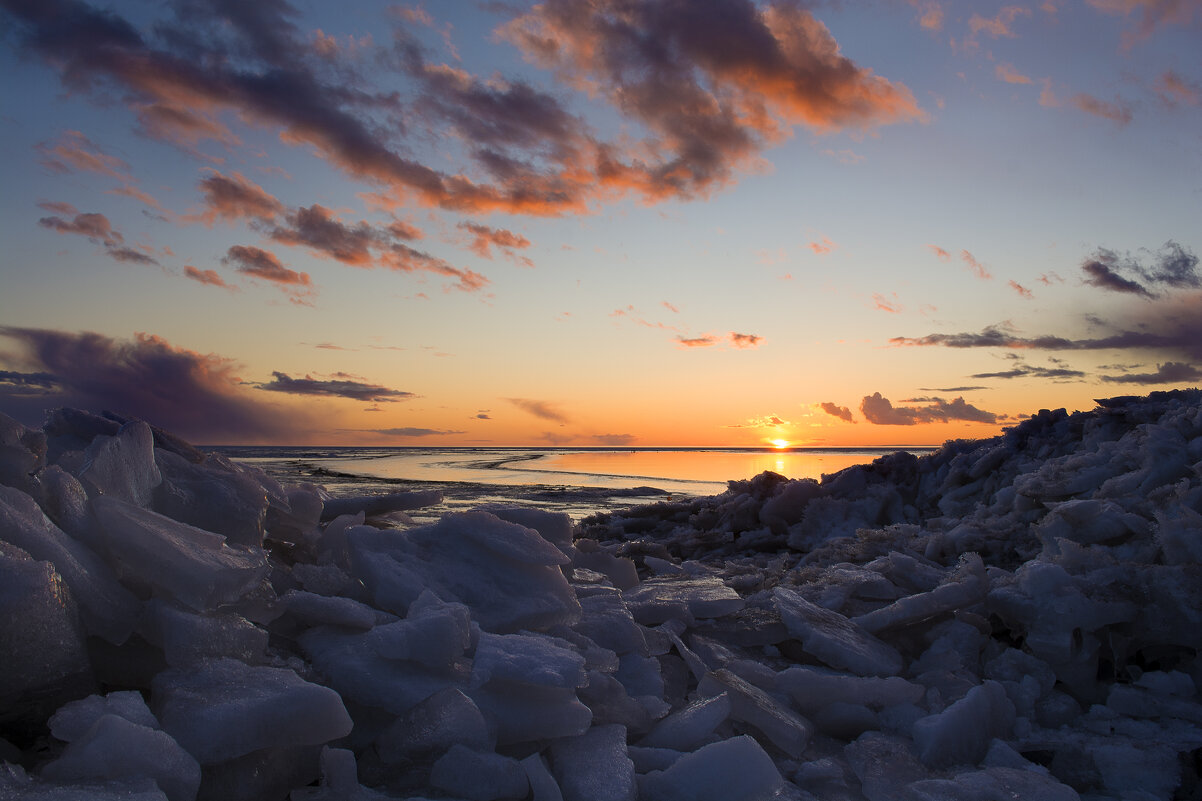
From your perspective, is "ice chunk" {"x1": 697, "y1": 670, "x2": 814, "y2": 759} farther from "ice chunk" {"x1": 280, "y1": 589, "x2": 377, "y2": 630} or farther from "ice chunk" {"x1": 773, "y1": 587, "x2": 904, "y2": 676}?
"ice chunk" {"x1": 280, "y1": 589, "x2": 377, "y2": 630}

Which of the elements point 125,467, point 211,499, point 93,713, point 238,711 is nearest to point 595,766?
point 238,711

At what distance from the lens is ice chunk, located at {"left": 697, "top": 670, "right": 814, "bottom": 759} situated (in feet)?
6.56

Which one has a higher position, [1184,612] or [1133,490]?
[1133,490]

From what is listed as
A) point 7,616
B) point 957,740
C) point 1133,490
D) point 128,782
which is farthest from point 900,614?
point 7,616

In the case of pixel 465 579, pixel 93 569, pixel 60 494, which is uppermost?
pixel 60 494

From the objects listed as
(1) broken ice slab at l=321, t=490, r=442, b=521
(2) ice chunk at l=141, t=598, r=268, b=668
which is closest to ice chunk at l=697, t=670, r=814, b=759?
(2) ice chunk at l=141, t=598, r=268, b=668

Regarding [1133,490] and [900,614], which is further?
[1133,490]

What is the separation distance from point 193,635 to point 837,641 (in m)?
2.13

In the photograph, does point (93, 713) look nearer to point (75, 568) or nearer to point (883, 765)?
point (75, 568)

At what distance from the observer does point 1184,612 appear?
97.6 inches

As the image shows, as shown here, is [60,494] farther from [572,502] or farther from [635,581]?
[572,502]

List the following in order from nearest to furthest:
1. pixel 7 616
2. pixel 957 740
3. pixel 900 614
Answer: pixel 7 616 → pixel 957 740 → pixel 900 614

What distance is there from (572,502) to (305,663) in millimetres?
9691

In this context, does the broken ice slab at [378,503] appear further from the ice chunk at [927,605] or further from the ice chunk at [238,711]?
the ice chunk at [927,605]
